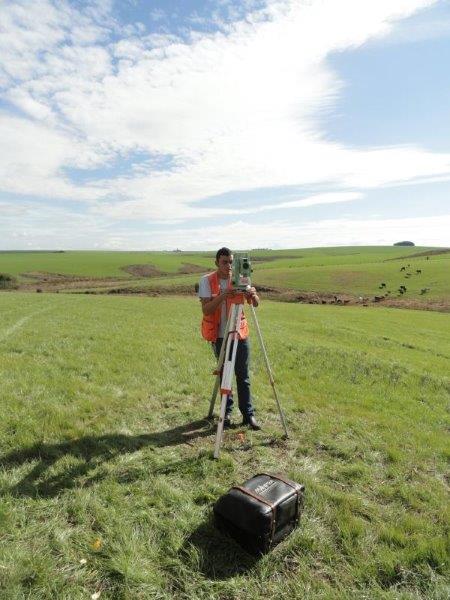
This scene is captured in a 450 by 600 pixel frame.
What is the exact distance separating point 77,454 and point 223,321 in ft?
11.6

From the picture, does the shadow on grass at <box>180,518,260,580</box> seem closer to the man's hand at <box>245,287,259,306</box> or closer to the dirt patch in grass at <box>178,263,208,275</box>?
the man's hand at <box>245,287,259,306</box>

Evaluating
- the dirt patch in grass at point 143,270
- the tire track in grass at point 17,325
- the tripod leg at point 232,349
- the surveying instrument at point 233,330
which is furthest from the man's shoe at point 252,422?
the dirt patch in grass at point 143,270

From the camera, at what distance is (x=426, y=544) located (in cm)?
524

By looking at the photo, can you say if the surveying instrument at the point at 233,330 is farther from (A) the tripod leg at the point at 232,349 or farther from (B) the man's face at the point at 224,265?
(B) the man's face at the point at 224,265

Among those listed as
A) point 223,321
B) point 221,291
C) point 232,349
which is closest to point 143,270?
point 223,321

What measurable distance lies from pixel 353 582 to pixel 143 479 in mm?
3188

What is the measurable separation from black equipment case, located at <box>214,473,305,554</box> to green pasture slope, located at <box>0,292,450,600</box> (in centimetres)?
16

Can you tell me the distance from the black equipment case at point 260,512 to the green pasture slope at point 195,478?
16 centimetres

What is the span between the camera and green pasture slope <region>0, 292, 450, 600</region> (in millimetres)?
4633

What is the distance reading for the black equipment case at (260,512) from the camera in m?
4.96

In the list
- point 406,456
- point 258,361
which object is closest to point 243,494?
point 406,456

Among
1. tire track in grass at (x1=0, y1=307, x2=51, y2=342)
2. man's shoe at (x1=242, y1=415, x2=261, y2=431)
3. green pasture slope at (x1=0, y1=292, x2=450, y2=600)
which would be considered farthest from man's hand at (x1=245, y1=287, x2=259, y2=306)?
tire track in grass at (x1=0, y1=307, x2=51, y2=342)

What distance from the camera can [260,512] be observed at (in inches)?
197

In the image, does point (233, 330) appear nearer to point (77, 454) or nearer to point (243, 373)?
point (243, 373)
